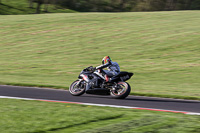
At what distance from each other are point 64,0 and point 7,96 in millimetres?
75513

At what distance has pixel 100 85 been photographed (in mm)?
13664

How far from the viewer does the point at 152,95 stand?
14.4 meters

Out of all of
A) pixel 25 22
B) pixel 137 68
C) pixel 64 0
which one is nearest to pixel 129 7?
pixel 64 0

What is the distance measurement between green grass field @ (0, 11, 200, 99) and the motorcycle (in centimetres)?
181

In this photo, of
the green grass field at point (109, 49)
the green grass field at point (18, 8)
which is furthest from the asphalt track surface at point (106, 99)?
the green grass field at point (18, 8)

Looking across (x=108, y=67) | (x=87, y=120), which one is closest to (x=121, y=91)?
(x=108, y=67)

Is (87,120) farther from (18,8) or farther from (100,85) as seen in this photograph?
(18,8)

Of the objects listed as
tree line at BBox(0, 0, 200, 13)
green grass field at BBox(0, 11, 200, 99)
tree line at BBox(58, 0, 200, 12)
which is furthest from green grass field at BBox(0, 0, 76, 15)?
green grass field at BBox(0, 11, 200, 99)

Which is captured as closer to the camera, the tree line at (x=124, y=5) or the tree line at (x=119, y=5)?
the tree line at (x=119, y=5)

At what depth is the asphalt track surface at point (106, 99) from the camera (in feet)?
38.0

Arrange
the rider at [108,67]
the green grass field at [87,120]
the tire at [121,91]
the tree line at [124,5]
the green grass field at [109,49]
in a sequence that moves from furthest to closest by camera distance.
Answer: the tree line at [124,5]
the green grass field at [109,49]
the rider at [108,67]
the tire at [121,91]
the green grass field at [87,120]

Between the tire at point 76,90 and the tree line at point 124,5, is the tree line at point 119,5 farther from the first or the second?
the tire at point 76,90

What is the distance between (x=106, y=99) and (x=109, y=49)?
18590 millimetres

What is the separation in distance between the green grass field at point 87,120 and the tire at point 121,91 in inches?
91.5
